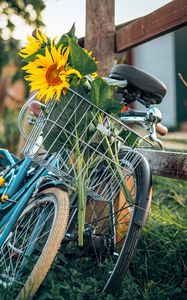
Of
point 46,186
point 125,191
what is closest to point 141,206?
point 125,191

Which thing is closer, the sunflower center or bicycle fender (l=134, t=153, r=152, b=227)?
the sunflower center

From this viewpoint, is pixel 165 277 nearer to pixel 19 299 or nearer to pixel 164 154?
pixel 164 154

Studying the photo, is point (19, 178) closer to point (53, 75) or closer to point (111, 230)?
point (111, 230)

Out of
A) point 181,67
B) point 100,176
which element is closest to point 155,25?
point 100,176

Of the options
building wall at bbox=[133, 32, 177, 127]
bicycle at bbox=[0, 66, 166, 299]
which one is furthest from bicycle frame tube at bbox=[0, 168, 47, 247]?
building wall at bbox=[133, 32, 177, 127]

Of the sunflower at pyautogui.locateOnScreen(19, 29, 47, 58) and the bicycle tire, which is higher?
the sunflower at pyautogui.locateOnScreen(19, 29, 47, 58)

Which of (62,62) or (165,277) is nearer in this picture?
(62,62)

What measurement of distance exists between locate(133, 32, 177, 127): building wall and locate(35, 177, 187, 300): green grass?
328 inches

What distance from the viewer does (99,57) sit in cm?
319

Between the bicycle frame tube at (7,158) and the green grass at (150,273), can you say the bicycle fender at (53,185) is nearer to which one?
the green grass at (150,273)

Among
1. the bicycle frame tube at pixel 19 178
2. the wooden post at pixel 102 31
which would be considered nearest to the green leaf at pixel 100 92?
the bicycle frame tube at pixel 19 178

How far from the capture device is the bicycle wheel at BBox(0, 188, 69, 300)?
6.89ft

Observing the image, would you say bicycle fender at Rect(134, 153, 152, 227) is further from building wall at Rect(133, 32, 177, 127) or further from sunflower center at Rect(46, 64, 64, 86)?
building wall at Rect(133, 32, 177, 127)

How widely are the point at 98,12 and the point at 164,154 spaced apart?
3.43ft
